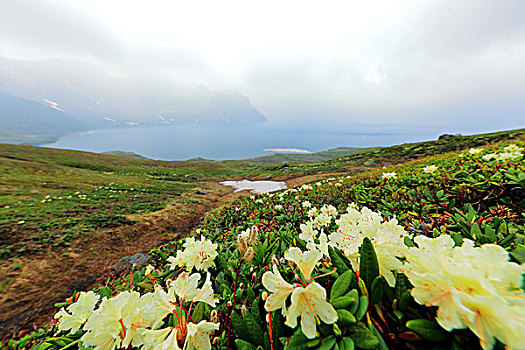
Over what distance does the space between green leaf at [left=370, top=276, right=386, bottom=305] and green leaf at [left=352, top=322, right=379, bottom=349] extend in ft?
0.52

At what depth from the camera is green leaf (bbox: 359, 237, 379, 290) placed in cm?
102

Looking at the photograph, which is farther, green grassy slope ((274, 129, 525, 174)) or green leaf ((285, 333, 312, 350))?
green grassy slope ((274, 129, 525, 174))

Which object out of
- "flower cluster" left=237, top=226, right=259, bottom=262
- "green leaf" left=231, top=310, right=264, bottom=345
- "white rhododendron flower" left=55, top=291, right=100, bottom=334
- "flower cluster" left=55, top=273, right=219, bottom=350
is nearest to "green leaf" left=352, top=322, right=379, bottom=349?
"green leaf" left=231, top=310, right=264, bottom=345

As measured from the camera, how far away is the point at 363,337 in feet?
2.78

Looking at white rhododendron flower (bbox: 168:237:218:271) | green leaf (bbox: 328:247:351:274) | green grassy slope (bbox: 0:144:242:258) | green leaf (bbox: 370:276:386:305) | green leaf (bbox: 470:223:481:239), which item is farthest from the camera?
green grassy slope (bbox: 0:144:242:258)

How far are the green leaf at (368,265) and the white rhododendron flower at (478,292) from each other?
186mm

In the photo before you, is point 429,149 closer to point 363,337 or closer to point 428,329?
point 428,329

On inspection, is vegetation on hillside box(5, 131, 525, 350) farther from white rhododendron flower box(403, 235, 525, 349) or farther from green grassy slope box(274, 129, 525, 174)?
green grassy slope box(274, 129, 525, 174)

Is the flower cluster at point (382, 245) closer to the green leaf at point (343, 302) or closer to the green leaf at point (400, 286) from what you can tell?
the green leaf at point (400, 286)

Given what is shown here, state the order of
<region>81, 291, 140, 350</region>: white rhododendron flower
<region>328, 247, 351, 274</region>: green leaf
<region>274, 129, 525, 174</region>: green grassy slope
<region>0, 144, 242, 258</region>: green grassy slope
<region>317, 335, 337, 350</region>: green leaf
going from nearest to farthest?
<region>317, 335, 337, 350</region>: green leaf
<region>81, 291, 140, 350</region>: white rhododendron flower
<region>328, 247, 351, 274</region>: green leaf
<region>0, 144, 242, 258</region>: green grassy slope
<region>274, 129, 525, 174</region>: green grassy slope

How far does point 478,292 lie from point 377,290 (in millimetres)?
380

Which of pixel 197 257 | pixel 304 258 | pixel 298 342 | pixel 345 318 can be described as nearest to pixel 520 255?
pixel 345 318

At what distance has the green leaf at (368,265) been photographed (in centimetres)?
102

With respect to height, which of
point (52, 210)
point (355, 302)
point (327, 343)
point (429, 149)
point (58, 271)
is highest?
point (429, 149)
